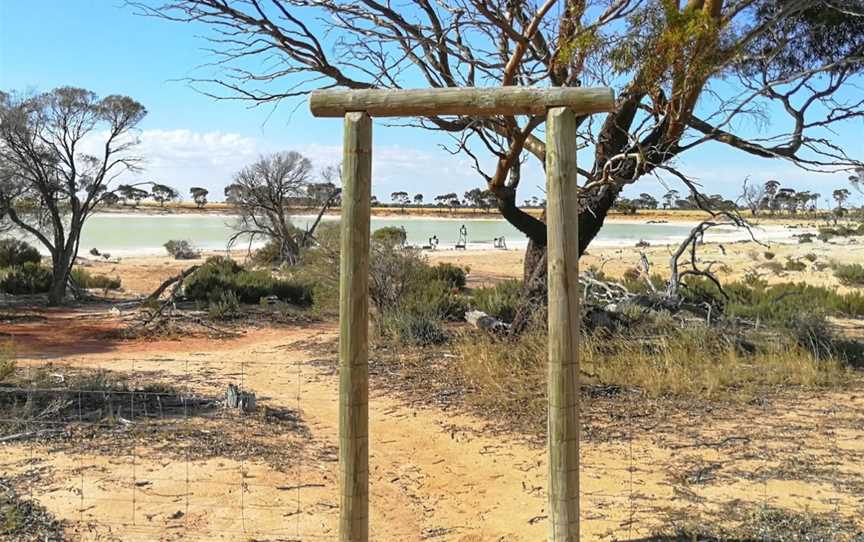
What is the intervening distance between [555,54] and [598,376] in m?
3.85

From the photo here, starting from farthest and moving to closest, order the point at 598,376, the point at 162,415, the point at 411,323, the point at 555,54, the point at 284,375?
the point at 411,323 < the point at 284,375 < the point at 555,54 < the point at 598,376 < the point at 162,415

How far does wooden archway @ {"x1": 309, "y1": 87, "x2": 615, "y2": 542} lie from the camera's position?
3.91 m

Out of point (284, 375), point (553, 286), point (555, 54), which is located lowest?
point (284, 375)

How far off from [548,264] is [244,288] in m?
14.7

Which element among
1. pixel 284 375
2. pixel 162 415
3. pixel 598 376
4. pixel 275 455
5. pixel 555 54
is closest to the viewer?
pixel 275 455

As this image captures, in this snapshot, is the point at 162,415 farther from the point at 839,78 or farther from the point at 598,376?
the point at 839,78

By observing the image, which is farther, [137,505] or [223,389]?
[223,389]

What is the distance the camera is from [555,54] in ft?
28.7

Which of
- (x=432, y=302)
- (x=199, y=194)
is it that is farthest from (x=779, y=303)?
(x=199, y=194)

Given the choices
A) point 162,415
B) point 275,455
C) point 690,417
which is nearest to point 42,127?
point 162,415

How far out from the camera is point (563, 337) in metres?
3.91

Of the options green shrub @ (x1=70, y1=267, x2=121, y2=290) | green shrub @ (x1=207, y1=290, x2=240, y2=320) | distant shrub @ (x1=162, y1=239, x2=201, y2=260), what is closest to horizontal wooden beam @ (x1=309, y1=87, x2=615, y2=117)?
green shrub @ (x1=207, y1=290, x2=240, y2=320)

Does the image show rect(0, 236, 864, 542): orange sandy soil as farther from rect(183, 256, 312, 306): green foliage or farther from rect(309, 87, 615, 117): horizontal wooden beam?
rect(183, 256, 312, 306): green foliage

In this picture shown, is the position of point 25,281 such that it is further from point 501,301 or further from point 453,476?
point 453,476
